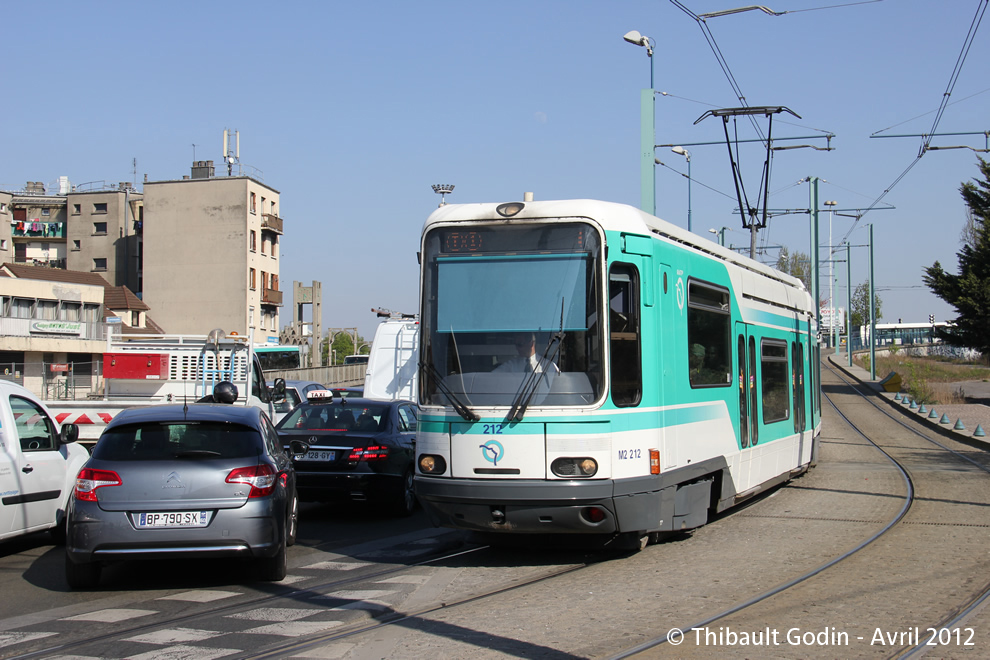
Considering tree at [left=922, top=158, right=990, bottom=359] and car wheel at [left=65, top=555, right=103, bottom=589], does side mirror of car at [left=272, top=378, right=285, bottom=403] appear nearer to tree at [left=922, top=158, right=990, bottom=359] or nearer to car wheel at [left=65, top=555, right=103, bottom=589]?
car wheel at [left=65, top=555, right=103, bottom=589]

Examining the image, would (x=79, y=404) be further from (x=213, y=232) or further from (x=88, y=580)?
(x=213, y=232)

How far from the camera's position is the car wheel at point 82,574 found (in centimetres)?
794

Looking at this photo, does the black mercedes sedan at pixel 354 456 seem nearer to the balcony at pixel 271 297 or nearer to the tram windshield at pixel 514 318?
the tram windshield at pixel 514 318

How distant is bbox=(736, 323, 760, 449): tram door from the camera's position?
37.0ft

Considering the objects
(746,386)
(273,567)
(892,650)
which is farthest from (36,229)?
(892,650)

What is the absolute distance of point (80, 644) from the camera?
6234 mm

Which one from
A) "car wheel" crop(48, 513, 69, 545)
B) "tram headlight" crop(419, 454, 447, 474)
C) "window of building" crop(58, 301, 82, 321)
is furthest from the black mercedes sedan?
"window of building" crop(58, 301, 82, 321)

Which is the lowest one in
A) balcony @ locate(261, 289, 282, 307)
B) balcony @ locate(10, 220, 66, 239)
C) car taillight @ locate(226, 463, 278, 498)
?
car taillight @ locate(226, 463, 278, 498)

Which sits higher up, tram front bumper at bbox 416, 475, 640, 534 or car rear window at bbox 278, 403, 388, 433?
car rear window at bbox 278, 403, 388, 433

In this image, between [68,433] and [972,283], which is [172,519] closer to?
[68,433]

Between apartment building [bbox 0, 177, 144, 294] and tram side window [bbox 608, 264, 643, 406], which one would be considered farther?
apartment building [bbox 0, 177, 144, 294]

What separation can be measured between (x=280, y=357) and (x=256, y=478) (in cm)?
5654

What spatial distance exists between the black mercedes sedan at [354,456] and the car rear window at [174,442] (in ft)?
11.0

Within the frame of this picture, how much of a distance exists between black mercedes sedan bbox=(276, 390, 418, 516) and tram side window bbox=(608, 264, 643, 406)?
480cm
